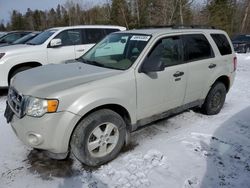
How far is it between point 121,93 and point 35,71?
1442 millimetres

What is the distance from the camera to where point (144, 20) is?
30562 millimetres

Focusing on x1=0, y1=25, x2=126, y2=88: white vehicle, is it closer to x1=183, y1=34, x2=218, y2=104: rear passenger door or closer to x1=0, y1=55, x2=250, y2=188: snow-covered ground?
x1=0, y1=55, x2=250, y2=188: snow-covered ground

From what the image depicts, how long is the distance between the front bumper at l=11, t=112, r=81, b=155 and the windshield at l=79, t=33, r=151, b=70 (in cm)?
113

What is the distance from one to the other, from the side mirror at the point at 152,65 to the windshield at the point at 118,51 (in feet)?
0.55

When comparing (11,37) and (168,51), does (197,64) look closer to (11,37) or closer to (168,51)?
(168,51)

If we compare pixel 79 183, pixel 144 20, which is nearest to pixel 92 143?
pixel 79 183

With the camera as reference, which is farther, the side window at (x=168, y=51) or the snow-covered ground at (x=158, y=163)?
the side window at (x=168, y=51)

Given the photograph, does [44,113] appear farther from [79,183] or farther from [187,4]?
[187,4]

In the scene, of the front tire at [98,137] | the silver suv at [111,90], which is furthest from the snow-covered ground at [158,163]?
the silver suv at [111,90]

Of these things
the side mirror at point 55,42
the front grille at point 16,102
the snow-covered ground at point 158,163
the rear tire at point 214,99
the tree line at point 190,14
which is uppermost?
the tree line at point 190,14

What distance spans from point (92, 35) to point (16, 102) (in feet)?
17.3

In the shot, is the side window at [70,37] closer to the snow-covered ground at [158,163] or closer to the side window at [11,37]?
the snow-covered ground at [158,163]

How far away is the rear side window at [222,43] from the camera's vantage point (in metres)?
4.77

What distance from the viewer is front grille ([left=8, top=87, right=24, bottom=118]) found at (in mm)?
2902
